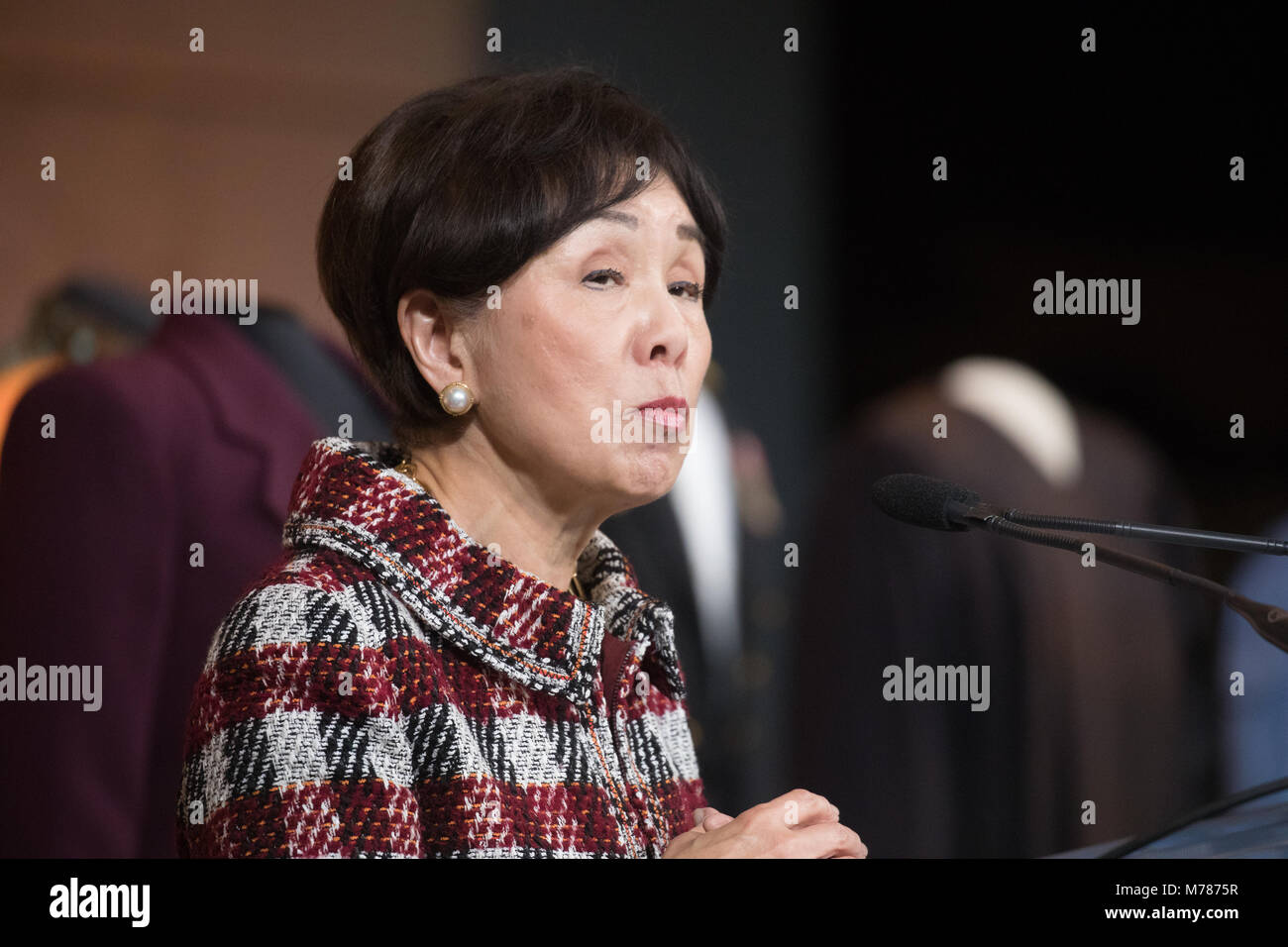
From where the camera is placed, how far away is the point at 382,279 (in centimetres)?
138

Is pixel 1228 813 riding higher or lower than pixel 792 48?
lower

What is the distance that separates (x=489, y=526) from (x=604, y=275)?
270 millimetres

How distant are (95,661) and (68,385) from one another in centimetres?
37

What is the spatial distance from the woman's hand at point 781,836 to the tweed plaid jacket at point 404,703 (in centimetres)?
10

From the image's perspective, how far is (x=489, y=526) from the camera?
135 cm

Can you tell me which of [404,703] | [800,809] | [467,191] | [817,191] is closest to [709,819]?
[800,809]

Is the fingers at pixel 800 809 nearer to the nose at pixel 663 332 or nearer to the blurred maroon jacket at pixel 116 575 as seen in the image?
the nose at pixel 663 332

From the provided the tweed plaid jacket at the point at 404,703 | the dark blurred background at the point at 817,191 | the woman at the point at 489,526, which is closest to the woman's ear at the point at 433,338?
the woman at the point at 489,526

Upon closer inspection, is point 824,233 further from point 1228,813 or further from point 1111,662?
point 1228,813

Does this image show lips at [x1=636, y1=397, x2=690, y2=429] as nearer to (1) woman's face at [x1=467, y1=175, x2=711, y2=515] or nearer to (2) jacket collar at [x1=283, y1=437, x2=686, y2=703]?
(1) woman's face at [x1=467, y1=175, x2=711, y2=515]

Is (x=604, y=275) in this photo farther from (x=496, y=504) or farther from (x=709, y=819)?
(x=709, y=819)

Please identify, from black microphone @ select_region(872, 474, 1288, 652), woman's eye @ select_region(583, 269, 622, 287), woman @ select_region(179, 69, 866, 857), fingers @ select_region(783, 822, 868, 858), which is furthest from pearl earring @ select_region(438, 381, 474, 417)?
fingers @ select_region(783, 822, 868, 858)

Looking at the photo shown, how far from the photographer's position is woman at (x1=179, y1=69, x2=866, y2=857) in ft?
3.68
